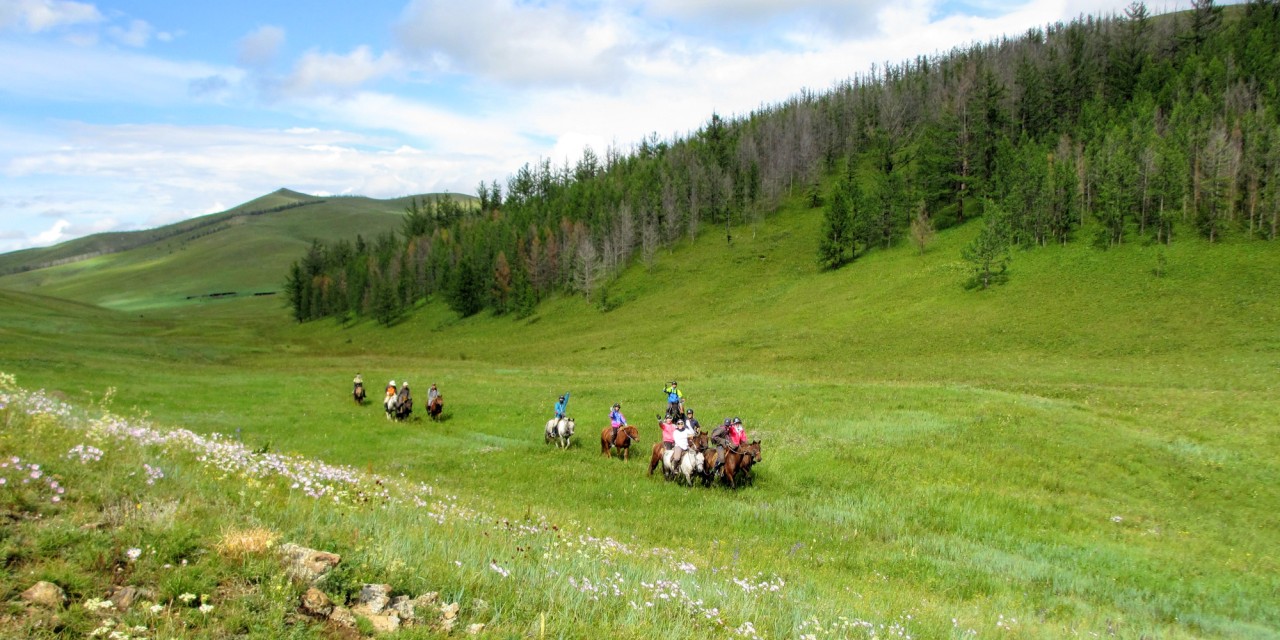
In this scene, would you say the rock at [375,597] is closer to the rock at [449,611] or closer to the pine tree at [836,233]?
the rock at [449,611]

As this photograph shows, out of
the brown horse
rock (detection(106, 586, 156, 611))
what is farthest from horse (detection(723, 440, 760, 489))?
rock (detection(106, 586, 156, 611))

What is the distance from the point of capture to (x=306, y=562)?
5.80 meters

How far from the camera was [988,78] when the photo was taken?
375 ft

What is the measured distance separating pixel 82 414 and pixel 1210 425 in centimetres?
3914

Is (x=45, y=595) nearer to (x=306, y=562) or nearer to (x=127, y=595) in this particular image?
(x=127, y=595)

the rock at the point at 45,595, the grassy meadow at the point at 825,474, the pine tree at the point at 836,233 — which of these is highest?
the pine tree at the point at 836,233

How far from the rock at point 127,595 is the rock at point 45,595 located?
1.01 ft

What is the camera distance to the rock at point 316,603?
5246mm

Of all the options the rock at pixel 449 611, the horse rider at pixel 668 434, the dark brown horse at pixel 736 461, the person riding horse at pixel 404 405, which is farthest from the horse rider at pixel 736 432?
the person riding horse at pixel 404 405

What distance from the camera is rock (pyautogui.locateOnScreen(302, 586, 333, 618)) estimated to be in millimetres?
5246

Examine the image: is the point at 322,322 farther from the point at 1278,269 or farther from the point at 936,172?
the point at 1278,269

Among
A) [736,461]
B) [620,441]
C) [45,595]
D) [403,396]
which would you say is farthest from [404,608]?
[403,396]

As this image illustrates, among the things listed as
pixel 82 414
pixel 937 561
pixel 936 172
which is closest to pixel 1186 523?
pixel 937 561

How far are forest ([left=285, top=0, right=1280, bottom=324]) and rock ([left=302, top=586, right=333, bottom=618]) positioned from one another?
79.7 m
